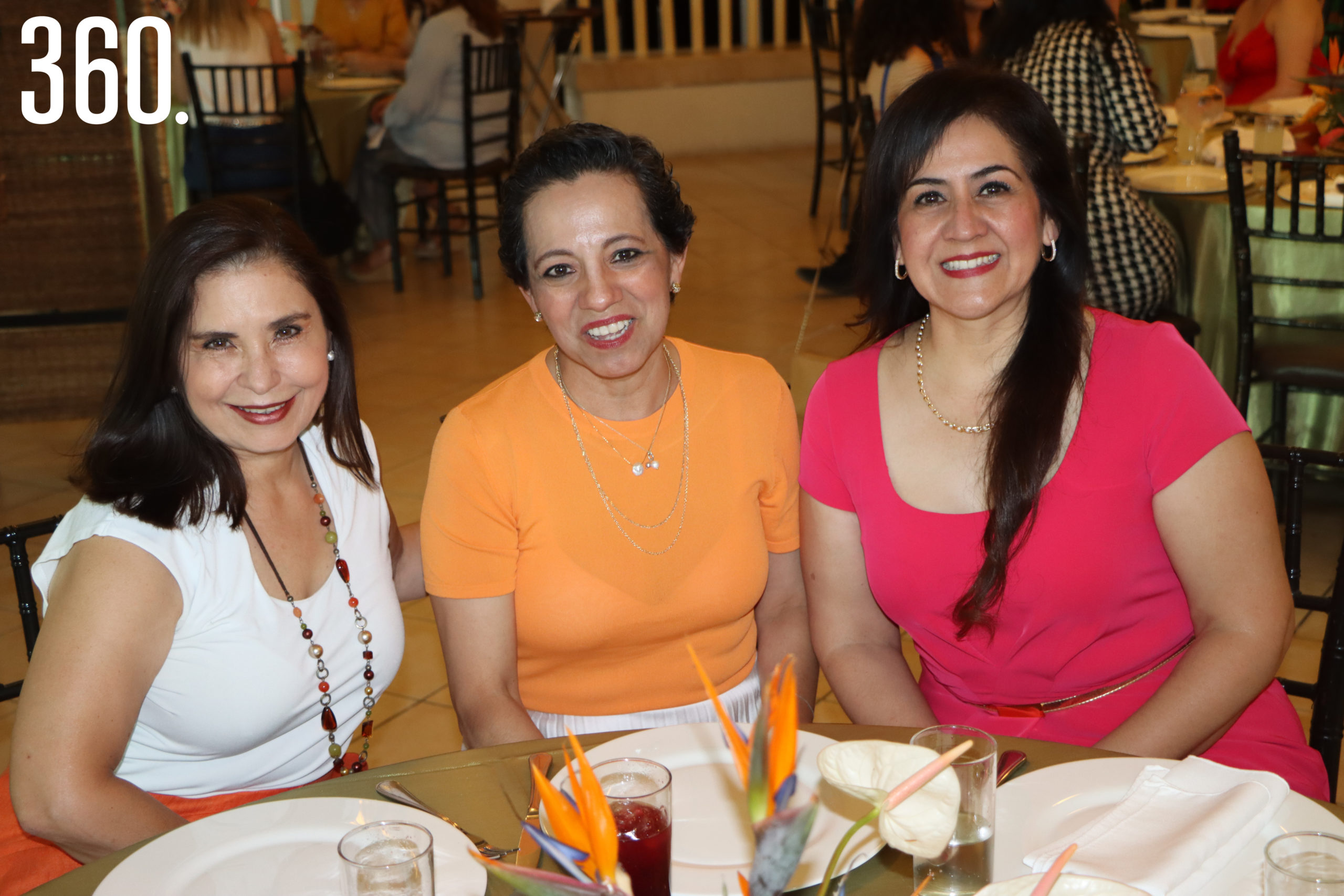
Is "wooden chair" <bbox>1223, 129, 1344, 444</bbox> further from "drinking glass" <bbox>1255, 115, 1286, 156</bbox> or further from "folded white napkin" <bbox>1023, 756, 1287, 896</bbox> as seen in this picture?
"folded white napkin" <bbox>1023, 756, 1287, 896</bbox>

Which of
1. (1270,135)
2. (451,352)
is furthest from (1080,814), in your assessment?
(451,352)

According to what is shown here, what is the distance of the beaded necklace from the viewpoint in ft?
5.37

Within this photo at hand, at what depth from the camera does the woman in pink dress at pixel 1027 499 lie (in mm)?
1585

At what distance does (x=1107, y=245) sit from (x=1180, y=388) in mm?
1917

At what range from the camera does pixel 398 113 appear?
6254mm

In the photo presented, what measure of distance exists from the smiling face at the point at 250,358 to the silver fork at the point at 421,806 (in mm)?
554

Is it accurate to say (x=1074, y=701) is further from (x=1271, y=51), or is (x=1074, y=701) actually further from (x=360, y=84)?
(x=360, y=84)

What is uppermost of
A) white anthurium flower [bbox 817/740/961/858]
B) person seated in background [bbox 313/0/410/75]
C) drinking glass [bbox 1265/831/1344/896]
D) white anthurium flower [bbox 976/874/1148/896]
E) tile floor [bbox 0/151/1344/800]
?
person seated in background [bbox 313/0/410/75]

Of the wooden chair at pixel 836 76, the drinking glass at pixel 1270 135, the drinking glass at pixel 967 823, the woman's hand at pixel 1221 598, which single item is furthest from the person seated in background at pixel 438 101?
the drinking glass at pixel 967 823

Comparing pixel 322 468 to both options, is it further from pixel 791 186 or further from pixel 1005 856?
pixel 791 186

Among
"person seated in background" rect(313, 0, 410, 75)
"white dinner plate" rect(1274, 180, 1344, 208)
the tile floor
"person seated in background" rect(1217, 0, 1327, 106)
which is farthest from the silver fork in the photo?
"person seated in background" rect(313, 0, 410, 75)

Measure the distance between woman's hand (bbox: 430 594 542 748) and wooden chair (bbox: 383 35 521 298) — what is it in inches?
183

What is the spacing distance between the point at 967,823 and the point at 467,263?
6578mm

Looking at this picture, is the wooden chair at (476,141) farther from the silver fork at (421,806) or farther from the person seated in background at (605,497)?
the silver fork at (421,806)
